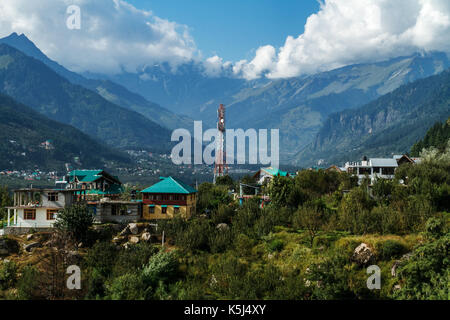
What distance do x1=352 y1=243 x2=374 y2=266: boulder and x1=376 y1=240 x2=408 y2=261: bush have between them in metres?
1.06

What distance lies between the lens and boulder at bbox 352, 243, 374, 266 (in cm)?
3409

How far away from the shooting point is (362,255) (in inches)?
1355

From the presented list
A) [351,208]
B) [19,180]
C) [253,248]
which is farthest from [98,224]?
[19,180]

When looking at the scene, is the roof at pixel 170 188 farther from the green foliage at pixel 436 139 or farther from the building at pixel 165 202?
the green foliage at pixel 436 139

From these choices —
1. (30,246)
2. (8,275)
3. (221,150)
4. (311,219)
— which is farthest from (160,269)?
(221,150)

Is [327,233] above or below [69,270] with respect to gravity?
above

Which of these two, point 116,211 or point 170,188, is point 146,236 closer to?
point 116,211

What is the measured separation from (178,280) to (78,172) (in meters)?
29.9

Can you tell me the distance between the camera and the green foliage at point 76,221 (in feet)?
128

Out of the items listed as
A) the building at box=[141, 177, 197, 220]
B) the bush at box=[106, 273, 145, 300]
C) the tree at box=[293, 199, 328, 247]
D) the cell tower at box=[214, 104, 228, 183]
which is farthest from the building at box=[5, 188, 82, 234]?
the cell tower at box=[214, 104, 228, 183]

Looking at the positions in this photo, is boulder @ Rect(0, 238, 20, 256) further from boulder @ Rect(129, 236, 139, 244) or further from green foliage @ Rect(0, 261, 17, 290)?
boulder @ Rect(129, 236, 139, 244)

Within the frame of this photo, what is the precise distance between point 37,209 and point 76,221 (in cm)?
717
